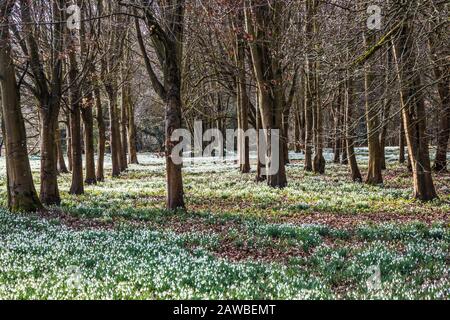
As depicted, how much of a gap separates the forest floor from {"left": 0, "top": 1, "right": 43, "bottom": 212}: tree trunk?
1.05m

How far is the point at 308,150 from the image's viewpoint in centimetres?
2883

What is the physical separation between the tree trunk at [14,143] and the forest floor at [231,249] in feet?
3.43

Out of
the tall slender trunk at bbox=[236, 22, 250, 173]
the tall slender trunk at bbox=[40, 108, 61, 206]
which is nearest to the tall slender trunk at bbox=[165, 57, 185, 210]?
the tall slender trunk at bbox=[40, 108, 61, 206]

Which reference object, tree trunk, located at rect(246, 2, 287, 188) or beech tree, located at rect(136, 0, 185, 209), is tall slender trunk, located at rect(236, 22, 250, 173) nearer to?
tree trunk, located at rect(246, 2, 287, 188)

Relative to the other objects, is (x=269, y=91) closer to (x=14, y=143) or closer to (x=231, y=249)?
(x=14, y=143)

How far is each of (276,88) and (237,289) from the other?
16465 millimetres

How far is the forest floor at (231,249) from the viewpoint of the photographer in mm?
6074

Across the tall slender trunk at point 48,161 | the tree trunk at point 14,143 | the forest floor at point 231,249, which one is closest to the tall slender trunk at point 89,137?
the tall slender trunk at point 48,161

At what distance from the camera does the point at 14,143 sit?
44.5ft

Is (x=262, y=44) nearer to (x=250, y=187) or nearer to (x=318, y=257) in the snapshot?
(x=250, y=187)

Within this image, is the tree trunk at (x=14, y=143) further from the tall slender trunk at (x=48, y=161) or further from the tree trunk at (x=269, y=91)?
the tree trunk at (x=269, y=91)

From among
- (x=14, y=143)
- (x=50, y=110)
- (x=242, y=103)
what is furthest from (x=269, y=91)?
(x=14, y=143)

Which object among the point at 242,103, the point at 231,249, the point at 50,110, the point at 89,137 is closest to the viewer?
the point at 231,249

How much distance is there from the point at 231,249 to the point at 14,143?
317 inches
